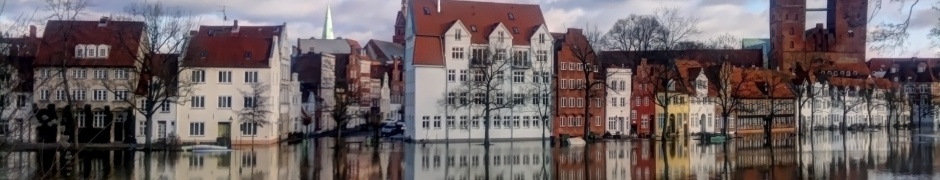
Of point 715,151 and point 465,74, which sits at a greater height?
point 465,74

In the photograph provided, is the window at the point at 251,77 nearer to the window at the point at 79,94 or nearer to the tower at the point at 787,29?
the window at the point at 79,94

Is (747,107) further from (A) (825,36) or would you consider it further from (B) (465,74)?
(A) (825,36)

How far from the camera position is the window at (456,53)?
63.8 meters

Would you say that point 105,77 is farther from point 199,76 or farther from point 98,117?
point 199,76

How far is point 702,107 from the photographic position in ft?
261

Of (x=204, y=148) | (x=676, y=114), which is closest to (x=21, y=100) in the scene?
(x=204, y=148)

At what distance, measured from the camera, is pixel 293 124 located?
6988 cm

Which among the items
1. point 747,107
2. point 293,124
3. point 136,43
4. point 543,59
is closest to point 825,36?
point 747,107

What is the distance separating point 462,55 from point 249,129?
543 inches

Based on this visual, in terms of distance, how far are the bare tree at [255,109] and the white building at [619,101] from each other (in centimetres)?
2407

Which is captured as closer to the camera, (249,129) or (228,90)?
(228,90)

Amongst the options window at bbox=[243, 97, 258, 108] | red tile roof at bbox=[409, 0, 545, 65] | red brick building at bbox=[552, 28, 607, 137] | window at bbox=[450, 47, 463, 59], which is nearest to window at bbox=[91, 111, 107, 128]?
window at bbox=[243, 97, 258, 108]

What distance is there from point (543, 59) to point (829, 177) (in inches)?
1319

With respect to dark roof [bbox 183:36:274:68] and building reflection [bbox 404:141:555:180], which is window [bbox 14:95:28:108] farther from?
dark roof [bbox 183:36:274:68]
